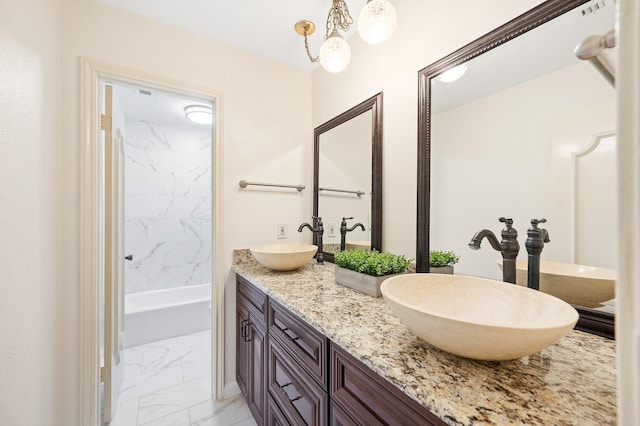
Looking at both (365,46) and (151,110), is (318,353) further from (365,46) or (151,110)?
(151,110)

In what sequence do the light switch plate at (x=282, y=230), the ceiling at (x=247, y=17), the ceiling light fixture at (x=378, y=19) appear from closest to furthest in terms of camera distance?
1. the ceiling light fixture at (x=378, y=19)
2. the ceiling at (x=247, y=17)
3. the light switch plate at (x=282, y=230)

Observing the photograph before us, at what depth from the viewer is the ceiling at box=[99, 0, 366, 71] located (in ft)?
4.79

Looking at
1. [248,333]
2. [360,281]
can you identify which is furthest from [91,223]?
[360,281]

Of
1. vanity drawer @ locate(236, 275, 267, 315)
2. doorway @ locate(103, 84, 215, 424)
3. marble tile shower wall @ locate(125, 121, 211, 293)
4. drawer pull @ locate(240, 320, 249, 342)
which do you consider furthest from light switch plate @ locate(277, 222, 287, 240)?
marble tile shower wall @ locate(125, 121, 211, 293)

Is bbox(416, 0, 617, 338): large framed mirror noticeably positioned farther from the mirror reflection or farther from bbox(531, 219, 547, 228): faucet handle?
the mirror reflection

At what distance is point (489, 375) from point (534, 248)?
50 centimetres

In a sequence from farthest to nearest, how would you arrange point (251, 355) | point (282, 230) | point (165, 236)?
point (165, 236) → point (282, 230) → point (251, 355)

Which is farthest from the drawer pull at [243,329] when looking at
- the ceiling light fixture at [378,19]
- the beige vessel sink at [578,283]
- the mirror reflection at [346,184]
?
the ceiling light fixture at [378,19]

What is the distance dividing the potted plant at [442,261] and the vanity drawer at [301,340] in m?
0.62

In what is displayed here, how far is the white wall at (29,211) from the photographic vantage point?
82 centimetres

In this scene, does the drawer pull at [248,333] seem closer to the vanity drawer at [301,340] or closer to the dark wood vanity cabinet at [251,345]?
the dark wood vanity cabinet at [251,345]

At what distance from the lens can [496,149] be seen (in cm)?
98

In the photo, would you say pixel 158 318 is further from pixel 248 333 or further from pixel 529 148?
pixel 529 148

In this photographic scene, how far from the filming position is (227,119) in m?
1.80
